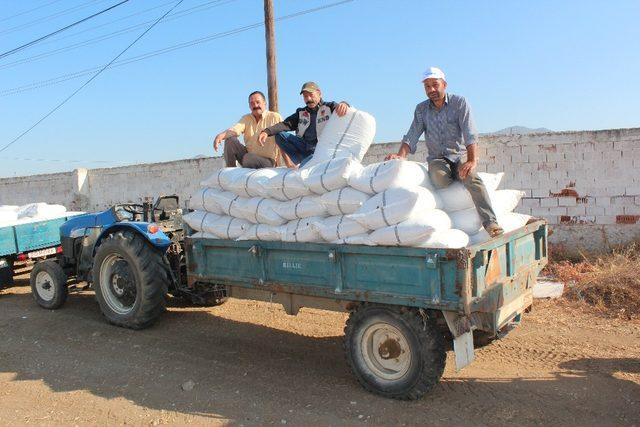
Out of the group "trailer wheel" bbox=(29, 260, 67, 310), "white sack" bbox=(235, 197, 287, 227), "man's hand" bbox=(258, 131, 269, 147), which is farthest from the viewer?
"trailer wheel" bbox=(29, 260, 67, 310)

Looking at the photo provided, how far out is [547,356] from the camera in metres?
4.74

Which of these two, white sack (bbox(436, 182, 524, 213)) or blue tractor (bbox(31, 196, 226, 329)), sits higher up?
white sack (bbox(436, 182, 524, 213))

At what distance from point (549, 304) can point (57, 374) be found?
547 cm

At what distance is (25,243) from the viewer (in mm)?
7887

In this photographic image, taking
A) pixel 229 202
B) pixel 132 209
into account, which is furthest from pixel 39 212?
pixel 229 202

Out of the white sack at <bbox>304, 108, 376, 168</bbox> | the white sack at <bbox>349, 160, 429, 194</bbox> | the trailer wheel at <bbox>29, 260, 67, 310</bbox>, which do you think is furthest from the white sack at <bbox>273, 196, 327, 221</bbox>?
the trailer wheel at <bbox>29, 260, 67, 310</bbox>

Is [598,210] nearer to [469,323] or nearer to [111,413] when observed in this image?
[469,323]

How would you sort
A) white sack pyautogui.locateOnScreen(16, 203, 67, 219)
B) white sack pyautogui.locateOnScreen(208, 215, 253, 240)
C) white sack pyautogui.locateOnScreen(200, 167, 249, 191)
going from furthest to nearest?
white sack pyautogui.locateOnScreen(16, 203, 67, 219) < white sack pyautogui.locateOnScreen(200, 167, 249, 191) < white sack pyautogui.locateOnScreen(208, 215, 253, 240)

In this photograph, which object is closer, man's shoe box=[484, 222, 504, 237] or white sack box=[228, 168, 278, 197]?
man's shoe box=[484, 222, 504, 237]

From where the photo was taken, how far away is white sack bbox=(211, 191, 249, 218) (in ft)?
15.5

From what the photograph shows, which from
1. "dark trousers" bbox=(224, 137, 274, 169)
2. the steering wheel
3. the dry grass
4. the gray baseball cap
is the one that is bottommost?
the dry grass

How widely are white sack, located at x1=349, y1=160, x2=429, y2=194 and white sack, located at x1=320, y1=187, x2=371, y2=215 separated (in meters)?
0.05

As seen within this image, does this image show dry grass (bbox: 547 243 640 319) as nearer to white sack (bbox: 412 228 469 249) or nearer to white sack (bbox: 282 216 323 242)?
white sack (bbox: 412 228 469 249)

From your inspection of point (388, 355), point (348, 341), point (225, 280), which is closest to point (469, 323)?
point (388, 355)
